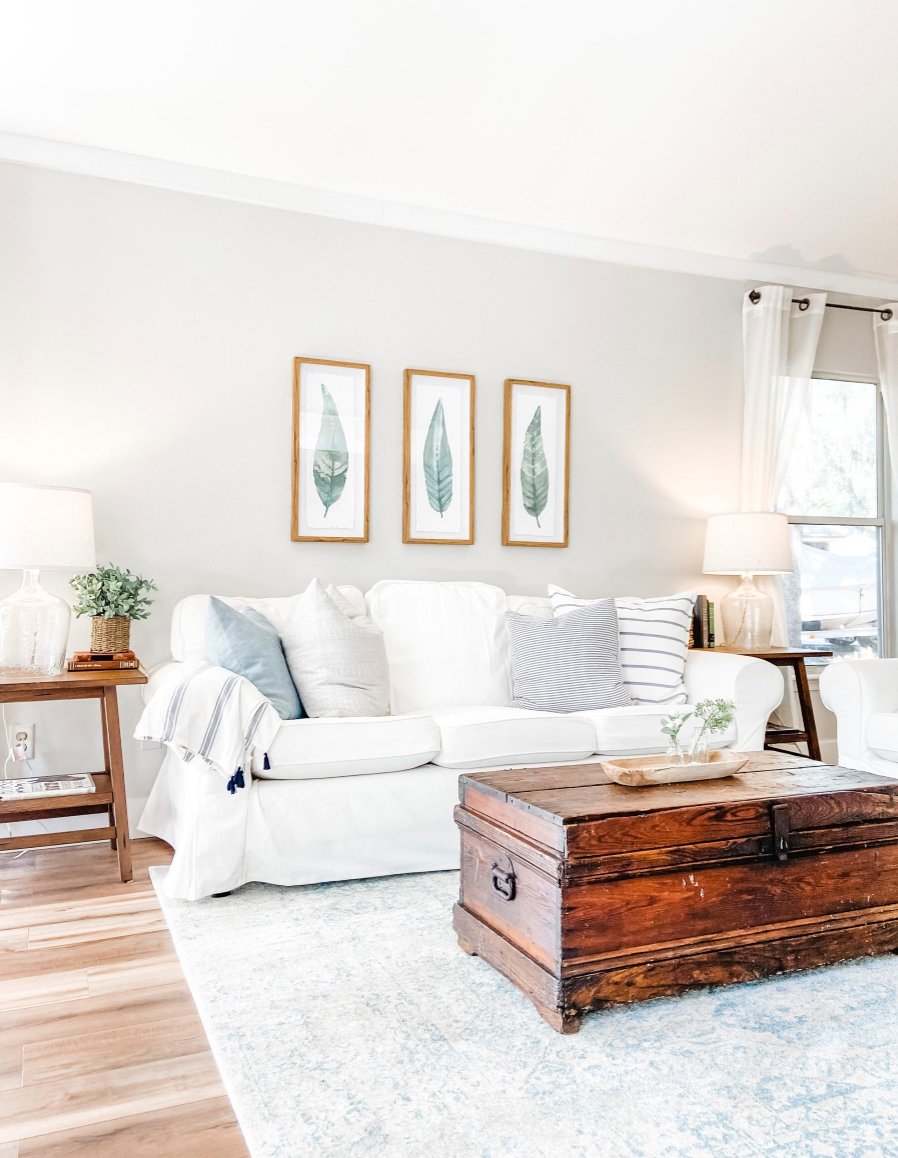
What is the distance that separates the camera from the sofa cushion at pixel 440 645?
346 centimetres

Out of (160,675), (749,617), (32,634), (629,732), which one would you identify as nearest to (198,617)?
(160,675)

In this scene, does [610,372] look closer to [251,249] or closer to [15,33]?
[251,249]

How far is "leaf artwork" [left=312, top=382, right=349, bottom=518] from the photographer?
12.3 feet

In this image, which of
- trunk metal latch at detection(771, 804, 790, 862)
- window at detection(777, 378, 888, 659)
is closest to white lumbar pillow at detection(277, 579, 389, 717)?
trunk metal latch at detection(771, 804, 790, 862)

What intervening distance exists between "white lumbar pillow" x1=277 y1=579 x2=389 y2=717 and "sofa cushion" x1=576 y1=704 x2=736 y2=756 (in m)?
0.71

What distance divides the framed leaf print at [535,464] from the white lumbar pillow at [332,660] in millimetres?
1143

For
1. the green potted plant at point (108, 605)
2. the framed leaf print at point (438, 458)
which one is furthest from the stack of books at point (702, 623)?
the green potted plant at point (108, 605)

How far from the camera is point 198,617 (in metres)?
3.21

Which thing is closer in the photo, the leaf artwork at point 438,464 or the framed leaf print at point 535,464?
the leaf artwork at point 438,464

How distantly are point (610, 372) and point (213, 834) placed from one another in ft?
9.12

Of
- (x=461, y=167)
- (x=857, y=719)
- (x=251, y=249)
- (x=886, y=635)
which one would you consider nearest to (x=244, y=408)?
(x=251, y=249)

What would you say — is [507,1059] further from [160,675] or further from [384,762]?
[160,675]

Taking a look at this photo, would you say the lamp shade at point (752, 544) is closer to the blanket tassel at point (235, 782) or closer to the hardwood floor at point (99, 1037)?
the blanket tassel at point (235, 782)

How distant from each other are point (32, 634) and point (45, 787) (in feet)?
1.60
